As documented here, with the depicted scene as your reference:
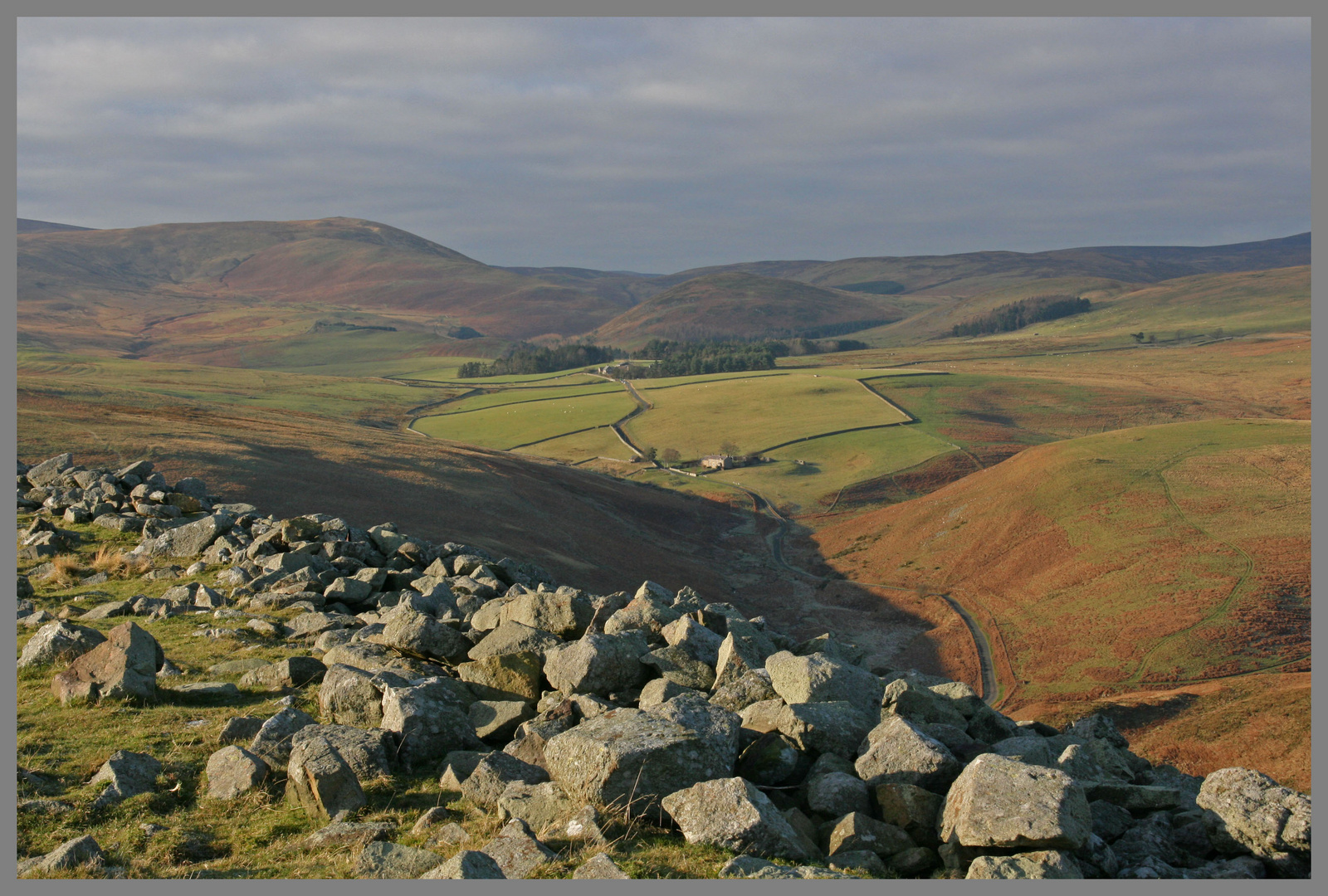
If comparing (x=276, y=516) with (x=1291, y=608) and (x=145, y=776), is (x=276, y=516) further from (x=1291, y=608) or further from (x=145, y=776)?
(x=1291, y=608)

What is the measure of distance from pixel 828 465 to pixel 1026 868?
85755 millimetres

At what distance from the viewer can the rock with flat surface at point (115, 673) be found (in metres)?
10.9

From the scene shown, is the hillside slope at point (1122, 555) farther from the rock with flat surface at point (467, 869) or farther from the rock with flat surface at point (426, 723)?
the rock with flat surface at point (467, 869)

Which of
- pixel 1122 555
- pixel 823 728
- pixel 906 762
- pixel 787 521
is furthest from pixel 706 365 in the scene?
pixel 906 762

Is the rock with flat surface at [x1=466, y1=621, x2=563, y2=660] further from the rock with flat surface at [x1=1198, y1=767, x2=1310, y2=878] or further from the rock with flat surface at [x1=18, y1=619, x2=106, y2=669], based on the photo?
the rock with flat surface at [x1=1198, y1=767, x2=1310, y2=878]

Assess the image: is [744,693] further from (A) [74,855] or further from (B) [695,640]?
(A) [74,855]

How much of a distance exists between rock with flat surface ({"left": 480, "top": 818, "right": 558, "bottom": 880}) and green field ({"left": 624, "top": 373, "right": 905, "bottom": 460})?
91.0m

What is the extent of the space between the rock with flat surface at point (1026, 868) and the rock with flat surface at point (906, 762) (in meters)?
1.32

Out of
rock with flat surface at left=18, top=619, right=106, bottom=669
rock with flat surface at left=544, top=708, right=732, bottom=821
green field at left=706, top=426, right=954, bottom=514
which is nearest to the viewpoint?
rock with flat surface at left=544, top=708, right=732, bottom=821

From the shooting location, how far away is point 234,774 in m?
8.70

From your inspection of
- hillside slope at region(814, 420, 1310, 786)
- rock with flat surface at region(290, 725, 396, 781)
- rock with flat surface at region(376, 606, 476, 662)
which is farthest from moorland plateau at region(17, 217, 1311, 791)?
rock with flat surface at region(290, 725, 396, 781)

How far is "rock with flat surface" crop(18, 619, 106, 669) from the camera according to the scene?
485 inches

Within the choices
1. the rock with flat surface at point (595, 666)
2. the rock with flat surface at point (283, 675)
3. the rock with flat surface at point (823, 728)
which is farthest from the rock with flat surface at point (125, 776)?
the rock with flat surface at point (823, 728)

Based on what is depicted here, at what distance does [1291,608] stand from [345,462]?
153 ft
